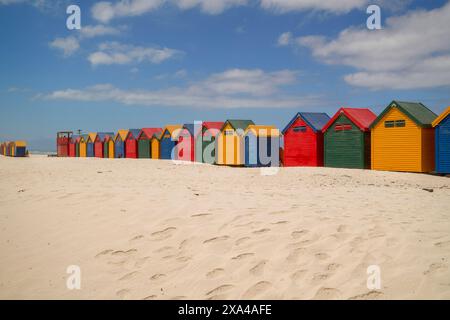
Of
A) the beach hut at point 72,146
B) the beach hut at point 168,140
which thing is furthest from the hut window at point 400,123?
the beach hut at point 72,146

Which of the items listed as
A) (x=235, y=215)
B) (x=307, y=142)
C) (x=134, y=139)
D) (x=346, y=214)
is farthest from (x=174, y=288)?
(x=134, y=139)

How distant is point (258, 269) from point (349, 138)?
19.8 metres

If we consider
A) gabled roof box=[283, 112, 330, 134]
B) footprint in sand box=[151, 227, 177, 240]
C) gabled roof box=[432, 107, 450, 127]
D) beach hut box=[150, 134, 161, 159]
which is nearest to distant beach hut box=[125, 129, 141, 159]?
beach hut box=[150, 134, 161, 159]

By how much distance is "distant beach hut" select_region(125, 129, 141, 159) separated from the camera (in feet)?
139

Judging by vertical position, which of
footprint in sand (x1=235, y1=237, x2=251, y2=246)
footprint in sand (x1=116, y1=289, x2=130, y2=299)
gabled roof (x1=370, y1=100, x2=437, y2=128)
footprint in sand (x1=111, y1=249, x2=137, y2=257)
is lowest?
footprint in sand (x1=116, y1=289, x2=130, y2=299)

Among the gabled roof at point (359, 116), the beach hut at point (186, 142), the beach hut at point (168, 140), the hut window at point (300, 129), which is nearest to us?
the gabled roof at point (359, 116)

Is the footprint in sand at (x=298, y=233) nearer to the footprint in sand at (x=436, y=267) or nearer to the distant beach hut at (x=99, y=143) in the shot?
the footprint in sand at (x=436, y=267)

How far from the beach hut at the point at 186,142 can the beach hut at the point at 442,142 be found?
18.9 meters

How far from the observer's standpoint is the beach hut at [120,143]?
44.4m

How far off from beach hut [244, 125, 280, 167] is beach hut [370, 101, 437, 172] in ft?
29.0

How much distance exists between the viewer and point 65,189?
31.7ft

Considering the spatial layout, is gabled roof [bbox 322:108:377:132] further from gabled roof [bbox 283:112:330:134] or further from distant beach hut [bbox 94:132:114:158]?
distant beach hut [bbox 94:132:114:158]

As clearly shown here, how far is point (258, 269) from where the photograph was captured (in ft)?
16.4
